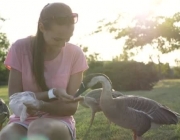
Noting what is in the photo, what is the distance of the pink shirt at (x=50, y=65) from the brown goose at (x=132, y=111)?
1.95 metres

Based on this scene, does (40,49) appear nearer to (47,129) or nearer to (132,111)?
(47,129)

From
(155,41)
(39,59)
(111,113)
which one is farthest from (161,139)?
(155,41)

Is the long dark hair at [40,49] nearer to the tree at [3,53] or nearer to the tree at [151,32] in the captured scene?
the tree at [151,32]

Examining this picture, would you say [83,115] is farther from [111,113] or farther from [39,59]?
[39,59]

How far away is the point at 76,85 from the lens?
412 cm

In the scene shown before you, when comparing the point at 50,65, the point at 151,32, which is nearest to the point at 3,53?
the point at 151,32

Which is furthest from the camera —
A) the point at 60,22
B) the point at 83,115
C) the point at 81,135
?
the point at 83,115

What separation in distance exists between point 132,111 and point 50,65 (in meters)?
2.50

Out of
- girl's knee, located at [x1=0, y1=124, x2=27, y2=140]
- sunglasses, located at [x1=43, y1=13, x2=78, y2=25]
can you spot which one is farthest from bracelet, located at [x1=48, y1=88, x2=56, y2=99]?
sunglasses, located at [x1=43, y1=13, x2=78, y2=25]

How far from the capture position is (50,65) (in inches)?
159

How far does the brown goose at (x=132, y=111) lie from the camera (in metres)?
6.17

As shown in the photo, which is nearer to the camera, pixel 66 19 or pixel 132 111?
pixel 66 19

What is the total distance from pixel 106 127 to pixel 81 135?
29.8 inches

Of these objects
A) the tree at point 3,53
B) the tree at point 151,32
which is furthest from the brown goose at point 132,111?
the tree at point 3,53
